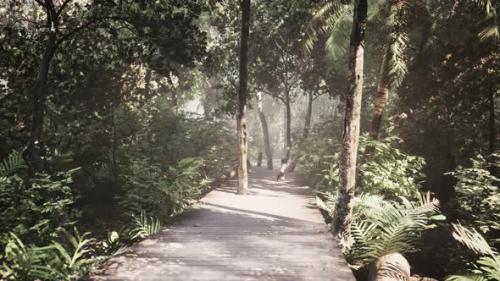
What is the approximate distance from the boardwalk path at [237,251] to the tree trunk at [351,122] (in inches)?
22.9

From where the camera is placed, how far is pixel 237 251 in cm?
799

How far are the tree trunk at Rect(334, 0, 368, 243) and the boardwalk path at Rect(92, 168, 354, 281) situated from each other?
0.58 meters

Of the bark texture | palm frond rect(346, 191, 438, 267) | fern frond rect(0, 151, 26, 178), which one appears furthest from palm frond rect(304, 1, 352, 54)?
fern frond rect(0, 151, 26, 178)

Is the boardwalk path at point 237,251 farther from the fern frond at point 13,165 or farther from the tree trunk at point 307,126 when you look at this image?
the tree trunk at point 307,126

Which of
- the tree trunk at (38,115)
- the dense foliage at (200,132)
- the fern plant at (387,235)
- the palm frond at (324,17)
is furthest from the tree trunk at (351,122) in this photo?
the tree trunk at (38,115)

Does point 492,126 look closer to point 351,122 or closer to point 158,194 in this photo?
point 351,122

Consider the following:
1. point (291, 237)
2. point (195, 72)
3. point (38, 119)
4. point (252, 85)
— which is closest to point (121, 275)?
point (291, 237)

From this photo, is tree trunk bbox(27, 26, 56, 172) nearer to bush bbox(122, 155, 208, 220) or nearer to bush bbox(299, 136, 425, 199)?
bush bbox(122, 155, 208, 220)

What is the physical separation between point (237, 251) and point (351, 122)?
4054 millimetres

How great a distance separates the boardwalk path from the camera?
668cm

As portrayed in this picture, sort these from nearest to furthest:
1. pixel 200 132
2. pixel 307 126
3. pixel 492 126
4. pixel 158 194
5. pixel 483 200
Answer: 1. pixel 483 200
2. pixel 158 194
3. pixel 492 126
4. pixel 200 132
5. pixel 307 126

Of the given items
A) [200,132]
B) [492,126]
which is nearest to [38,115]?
[200,132]

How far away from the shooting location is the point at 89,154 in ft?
53.2

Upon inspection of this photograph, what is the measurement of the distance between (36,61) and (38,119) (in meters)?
2.51
